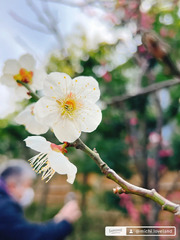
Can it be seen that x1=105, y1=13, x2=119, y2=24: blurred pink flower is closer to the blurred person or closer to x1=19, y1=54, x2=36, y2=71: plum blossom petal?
the blurred person

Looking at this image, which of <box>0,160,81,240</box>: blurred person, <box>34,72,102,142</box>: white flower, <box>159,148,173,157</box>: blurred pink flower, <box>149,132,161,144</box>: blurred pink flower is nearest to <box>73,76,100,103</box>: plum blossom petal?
<box>34,72,102,142</box>: white flower

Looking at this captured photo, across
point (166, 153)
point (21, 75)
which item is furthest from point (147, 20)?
point (21, 75)

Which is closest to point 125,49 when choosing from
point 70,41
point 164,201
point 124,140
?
point 70,41

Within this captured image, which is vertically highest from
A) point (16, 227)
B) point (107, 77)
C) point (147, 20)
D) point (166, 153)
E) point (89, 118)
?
point (147, 20)

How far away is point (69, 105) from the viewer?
30 cm

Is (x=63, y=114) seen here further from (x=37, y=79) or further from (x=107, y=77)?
(x=107, y=77)

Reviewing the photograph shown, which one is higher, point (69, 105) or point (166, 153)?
point (166, 153)

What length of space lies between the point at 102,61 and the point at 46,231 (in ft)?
3.49

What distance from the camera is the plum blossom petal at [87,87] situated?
29 centimetres

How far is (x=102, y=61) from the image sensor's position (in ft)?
5.17

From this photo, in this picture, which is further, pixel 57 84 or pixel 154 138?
pixel 154 138

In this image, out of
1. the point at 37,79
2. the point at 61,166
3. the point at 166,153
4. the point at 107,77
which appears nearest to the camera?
the point at 61,166

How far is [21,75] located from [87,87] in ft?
0.51

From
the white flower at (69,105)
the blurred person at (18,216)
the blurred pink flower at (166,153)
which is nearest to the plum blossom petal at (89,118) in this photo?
the white flower at (69,105)
